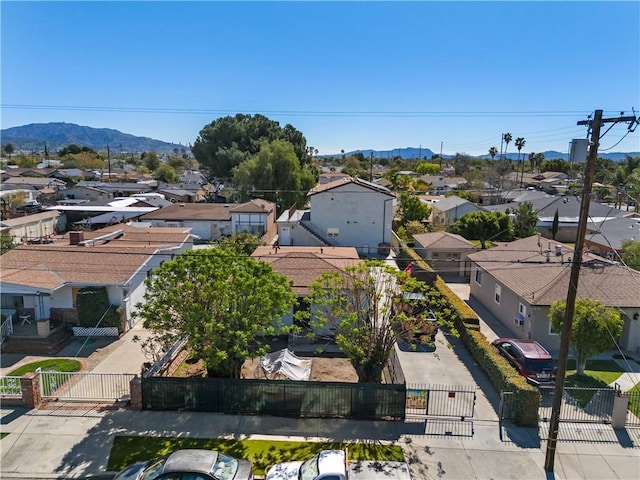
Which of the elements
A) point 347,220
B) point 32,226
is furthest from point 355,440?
point 32,226

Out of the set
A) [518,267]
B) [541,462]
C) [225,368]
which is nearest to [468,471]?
[541,462]

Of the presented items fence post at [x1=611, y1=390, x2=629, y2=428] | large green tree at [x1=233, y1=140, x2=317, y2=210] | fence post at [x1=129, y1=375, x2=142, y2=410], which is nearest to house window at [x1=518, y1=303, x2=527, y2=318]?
fence post at [x1=611, y1=390, x2=629, y2=428]

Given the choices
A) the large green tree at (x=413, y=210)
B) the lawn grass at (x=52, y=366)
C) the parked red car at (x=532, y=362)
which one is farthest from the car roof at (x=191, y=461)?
the large green tree at (x=413, y=210)

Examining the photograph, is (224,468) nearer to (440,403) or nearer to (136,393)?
(136,393)

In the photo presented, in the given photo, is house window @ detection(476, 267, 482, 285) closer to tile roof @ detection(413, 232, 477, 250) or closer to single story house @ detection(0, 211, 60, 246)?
tile roof @ detection(413, 232, 477, 250)

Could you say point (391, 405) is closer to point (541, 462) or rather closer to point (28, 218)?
point (541, 462)

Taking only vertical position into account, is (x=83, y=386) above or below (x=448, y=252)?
below

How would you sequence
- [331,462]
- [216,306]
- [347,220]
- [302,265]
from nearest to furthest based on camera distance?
[331,462]
[216,306]
[302,265]
[347,220]

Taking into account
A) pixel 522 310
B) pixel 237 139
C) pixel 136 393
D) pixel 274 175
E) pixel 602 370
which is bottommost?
pixel 602 370
